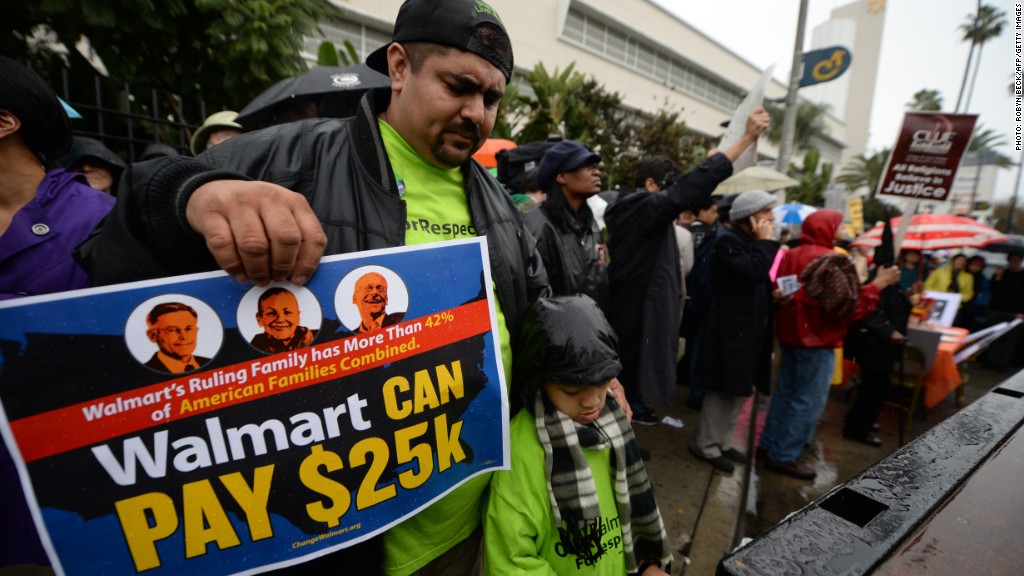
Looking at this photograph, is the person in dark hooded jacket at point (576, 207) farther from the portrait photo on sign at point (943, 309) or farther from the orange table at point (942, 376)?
the portrait photo on sign at point (943, 309)

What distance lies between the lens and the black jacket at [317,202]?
0.80m

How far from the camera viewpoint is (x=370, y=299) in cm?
96

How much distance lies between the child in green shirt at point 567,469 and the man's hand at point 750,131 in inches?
81.1

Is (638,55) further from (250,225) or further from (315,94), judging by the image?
(250,225)

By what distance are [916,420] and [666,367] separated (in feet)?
12.9

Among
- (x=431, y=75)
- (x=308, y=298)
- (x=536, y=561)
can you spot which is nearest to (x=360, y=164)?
(x=431, y=75)

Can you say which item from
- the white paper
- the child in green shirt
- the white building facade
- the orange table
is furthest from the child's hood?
the white building facade

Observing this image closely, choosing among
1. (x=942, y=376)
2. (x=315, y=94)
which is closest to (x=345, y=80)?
(x=315, y=94)

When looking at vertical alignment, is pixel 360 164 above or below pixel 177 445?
above

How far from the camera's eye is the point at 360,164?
1.13m

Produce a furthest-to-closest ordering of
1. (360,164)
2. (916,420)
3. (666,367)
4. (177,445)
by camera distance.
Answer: (916,420) → (666,367) → (360,164) → (177,445)

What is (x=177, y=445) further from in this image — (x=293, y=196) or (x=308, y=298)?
(x=293, y=196)

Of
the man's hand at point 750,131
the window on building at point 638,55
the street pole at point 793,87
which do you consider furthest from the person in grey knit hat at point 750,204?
the window on building at point 638,55

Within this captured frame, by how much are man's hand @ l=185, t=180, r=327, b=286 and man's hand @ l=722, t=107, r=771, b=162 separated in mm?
2792
